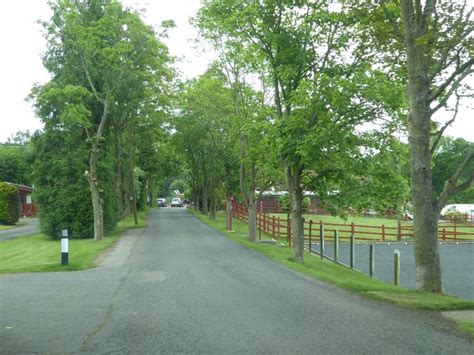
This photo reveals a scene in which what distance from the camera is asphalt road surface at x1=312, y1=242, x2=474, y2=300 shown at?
1690cm

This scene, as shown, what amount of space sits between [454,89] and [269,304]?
21.2 feet

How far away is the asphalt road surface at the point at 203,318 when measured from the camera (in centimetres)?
605

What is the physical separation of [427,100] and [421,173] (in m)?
1.54

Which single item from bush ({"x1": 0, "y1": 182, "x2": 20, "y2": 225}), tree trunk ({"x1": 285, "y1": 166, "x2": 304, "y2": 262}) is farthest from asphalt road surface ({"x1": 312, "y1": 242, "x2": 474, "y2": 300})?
bush ({"x1": 0, "y1": 182, "x2": 20, "y2": 225})

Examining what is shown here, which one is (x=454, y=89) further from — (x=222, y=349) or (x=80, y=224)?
(x=80, y=224)

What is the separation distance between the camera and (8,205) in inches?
1683

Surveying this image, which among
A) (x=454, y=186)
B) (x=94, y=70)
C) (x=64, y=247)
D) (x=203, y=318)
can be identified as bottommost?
(x=203, y=318)

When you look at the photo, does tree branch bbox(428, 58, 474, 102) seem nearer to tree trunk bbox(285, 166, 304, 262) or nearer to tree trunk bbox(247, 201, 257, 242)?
tree trunk bbox(285, 166, 304, 262)

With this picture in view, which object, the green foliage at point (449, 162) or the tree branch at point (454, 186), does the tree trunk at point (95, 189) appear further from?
the green foliage at point (449, 162)

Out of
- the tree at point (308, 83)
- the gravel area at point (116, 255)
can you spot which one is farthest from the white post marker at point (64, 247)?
the tree at point (308, 83)

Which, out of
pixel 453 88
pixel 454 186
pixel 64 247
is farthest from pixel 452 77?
pixel 64 247

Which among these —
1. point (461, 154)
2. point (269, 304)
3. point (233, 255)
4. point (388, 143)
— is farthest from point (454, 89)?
point (461, 154)

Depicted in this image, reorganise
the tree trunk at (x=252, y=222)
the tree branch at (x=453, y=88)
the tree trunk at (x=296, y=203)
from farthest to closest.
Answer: the tree trunk at (x=252, y=222), the tree trunk at (x=296, y=203), the tree branch at (x=453, y=88)

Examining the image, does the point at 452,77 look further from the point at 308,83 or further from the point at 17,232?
the point at 17,232
